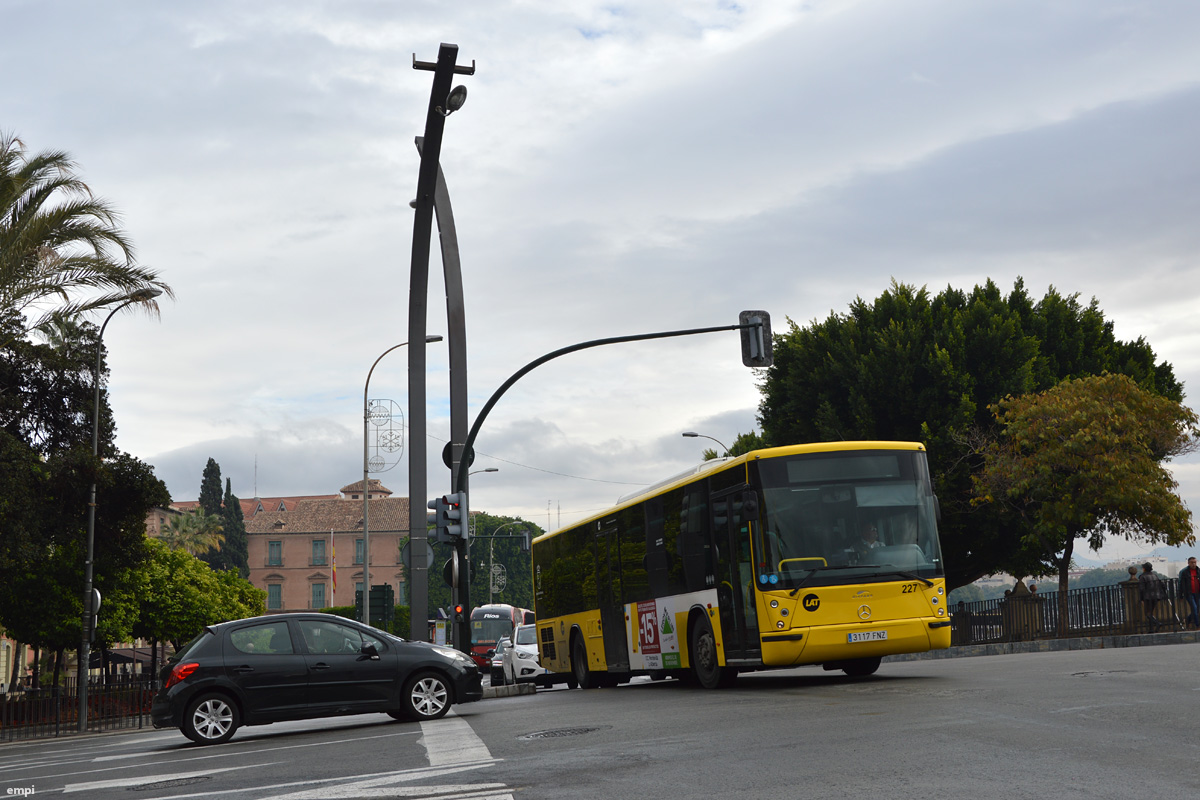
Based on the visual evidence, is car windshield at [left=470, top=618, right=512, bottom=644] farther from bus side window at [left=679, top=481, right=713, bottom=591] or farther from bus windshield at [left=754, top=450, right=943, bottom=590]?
bus windshield at [left=754, top=450, right=943, bottom=590]

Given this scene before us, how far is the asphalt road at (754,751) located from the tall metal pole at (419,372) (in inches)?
121

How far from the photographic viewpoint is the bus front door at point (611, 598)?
764 inches

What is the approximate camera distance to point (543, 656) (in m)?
24.3

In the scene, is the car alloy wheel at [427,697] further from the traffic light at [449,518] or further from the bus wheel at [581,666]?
the bus wheel at [581,666]

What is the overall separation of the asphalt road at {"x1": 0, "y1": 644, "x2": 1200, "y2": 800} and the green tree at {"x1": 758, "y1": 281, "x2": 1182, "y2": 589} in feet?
66.5

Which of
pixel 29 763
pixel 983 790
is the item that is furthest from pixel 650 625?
pixel 983 790

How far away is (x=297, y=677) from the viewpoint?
1386cm

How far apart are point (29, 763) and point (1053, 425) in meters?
23.7

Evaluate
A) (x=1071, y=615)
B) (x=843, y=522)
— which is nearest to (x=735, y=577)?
(x=843, y=522)

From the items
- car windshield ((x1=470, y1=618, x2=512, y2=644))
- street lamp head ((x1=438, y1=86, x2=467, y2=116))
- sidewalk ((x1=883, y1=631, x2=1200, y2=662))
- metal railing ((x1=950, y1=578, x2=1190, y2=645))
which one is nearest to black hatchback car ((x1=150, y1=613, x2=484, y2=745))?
street lamp head ((x1=438, y1=86, x2=467, y2=116))

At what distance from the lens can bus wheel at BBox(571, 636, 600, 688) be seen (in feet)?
70.2

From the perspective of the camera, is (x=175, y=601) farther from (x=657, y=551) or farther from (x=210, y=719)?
(x=210, y=719)

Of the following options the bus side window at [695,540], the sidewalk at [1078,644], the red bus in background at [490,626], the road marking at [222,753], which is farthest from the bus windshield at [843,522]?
the red bus in background at [490,626]

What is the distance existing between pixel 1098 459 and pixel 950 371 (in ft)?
19.7
